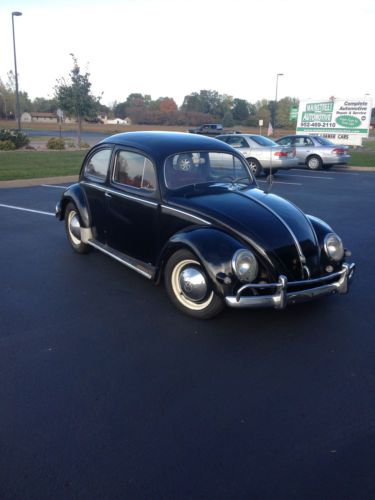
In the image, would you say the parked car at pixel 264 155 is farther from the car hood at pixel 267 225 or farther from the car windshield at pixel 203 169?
the car hood at pixel 267 225

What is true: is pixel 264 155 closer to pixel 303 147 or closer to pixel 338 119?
pixel 303 147

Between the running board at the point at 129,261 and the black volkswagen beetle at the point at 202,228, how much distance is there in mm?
15

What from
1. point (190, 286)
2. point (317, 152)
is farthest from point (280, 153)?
point (190, 286)

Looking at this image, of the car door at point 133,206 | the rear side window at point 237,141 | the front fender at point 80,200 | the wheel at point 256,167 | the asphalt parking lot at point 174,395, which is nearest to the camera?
the asphalt parking lot at point 174,395

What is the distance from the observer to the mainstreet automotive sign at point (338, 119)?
26406mm

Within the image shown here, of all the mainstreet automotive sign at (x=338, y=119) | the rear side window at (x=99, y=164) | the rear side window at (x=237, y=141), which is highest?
the mainstreet automotive sign at (x=338, y=119)

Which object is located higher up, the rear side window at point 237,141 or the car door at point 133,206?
the rear side window at point 237,141

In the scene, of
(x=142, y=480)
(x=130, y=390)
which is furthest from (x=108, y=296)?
(x=142, y=480)

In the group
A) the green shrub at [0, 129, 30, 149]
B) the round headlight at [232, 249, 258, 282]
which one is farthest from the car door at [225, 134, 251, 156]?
the green shrub at [0, 129, 30, 149]

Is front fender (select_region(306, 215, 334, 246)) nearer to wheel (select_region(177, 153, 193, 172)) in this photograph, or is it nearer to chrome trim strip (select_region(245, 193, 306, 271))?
chrome trim strip (select_region(245, 193, 306, 271))

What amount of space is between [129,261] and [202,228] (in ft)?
4.08

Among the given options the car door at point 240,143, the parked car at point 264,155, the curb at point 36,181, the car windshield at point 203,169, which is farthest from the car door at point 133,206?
the car door at point 240,143

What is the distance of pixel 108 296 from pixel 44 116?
105 m

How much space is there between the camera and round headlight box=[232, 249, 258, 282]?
405 centimetres
